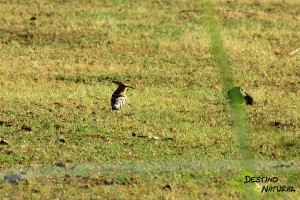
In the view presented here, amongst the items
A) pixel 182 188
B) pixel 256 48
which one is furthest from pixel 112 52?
pixel 182 188

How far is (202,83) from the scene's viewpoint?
18.4 meters

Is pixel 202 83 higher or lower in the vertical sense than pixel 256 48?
lower

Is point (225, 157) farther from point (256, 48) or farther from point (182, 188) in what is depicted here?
point (256, 48)

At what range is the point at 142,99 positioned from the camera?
1577 centimetres

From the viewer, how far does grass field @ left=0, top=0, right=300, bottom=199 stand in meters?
8.59

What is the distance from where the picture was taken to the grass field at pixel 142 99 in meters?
8.59

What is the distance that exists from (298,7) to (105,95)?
1609 cm

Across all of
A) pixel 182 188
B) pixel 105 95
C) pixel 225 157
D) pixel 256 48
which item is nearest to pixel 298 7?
pixel 256 48

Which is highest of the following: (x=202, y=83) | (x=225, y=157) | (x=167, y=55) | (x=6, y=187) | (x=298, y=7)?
(x=298, y=7)

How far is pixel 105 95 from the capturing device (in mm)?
16234

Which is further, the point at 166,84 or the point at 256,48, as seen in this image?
the point at 256,48

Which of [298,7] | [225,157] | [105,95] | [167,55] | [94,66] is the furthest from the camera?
[298,7]

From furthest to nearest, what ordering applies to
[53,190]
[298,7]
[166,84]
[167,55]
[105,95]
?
1. [298,7]
2. [167,55]
3. [166,84]
4. [105,95]
5. [53,190]

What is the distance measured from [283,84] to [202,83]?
189cm
